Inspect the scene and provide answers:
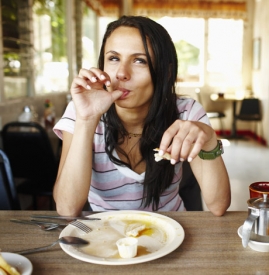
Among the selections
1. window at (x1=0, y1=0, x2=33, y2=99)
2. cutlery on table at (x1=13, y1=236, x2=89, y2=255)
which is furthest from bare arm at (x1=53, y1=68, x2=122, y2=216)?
window at (x1=0, y1=0, x2=33, y2=99)

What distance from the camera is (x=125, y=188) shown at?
51.4 inches

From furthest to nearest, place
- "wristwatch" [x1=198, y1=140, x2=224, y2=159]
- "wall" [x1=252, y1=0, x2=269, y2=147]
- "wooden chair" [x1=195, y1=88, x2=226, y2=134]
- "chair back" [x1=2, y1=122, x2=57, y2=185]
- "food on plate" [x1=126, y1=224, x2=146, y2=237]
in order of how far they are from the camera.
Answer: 1. "wooden chair" [x1=195, y1=88, x2=226, y2=134]
2. "wall" [x1=252, y1=0, x2=269, y2=147]
3. "chair back" [x1=2, y1=122, x2=57, y2=185]
4. "wristwatch" [x1=198, y1=140, x2=224, y2=159]
5. "food on plate" [x1=126, y1=224, x2=146, y2=237]

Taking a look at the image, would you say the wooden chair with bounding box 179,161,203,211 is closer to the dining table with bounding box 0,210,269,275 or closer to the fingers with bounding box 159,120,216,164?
the dining table with bounding box 0,210,269,275

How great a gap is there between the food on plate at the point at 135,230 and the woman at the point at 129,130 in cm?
21

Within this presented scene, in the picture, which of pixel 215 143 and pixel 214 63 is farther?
pixel 214 63

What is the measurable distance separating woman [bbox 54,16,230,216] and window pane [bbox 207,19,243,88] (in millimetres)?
6464

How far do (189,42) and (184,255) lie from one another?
7.21 m

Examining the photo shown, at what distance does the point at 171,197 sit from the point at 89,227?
1.66 ft

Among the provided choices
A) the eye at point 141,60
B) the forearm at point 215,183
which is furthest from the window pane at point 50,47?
the forearm at point 215,183

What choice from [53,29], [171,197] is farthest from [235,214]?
[53,29]

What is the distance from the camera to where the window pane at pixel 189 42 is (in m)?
7.45

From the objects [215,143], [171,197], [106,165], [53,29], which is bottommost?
[171,197]

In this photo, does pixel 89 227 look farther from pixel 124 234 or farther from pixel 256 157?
pixel 256 157

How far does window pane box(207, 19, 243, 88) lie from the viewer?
7.44m
